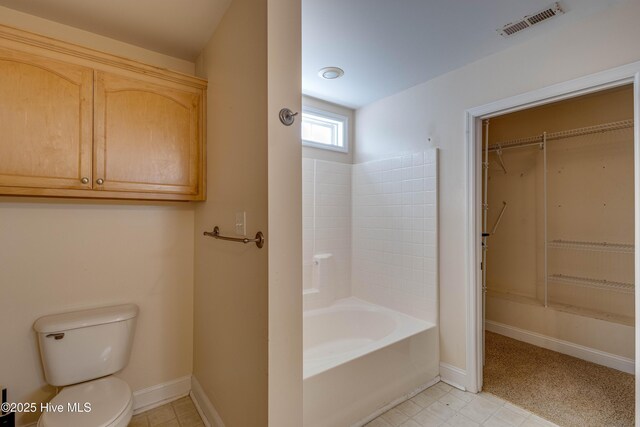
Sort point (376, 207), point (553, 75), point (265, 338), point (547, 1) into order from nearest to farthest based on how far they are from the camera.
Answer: point (265, 338)
point (547, 1)
point (553, 75)
point (376, 207)

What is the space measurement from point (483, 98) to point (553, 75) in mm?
410

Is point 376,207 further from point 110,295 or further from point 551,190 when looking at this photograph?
point 110,295

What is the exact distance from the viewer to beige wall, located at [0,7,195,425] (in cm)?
162

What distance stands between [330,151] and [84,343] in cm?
238

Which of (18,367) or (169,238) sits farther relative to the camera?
(169,238)

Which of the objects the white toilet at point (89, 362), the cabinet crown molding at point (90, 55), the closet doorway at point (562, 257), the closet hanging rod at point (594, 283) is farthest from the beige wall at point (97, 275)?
the closet hanging rod at point (594, 283)

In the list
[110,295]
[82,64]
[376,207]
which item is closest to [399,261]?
[376,207]

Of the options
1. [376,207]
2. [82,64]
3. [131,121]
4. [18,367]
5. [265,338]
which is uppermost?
[82,64]

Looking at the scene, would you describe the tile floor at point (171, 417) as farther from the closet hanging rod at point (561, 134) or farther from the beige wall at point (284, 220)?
the closet hanging rod at point (561, 134)

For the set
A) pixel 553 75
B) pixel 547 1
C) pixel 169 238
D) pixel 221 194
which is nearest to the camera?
pixel 547 1

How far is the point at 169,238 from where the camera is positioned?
208cm

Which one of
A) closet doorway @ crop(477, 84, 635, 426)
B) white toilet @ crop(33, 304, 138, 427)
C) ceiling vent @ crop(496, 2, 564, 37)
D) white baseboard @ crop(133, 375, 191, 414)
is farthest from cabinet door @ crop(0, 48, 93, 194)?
closet doorway @ crop(477, 84, 635, 426)

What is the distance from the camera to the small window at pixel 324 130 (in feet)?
9.36

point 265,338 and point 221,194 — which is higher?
point 221,194
